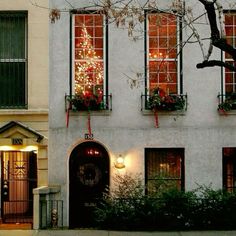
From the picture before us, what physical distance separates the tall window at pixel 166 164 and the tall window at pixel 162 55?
1803mm

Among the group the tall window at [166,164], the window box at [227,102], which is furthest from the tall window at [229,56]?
the tall window at [166,164]

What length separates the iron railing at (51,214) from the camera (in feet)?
58.0

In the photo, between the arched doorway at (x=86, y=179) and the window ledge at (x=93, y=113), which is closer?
the window ledge at (x=93, y=113)

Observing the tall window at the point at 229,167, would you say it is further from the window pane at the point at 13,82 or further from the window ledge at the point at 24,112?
the window pane at the point at 13,82

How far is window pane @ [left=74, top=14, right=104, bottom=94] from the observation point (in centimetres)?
1934

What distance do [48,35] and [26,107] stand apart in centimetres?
224

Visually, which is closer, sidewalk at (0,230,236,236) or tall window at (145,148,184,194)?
sidewalk at (0,230,236,236)

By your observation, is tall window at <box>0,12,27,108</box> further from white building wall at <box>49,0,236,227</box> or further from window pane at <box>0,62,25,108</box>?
white building wall at <box>49,0,236,227</box>

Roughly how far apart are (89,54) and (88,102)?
1537 mm

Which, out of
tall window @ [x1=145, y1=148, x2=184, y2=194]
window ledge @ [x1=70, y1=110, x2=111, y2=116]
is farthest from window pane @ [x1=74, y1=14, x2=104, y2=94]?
tall window @ [x1=145, y1=148, x2=184, y2=194]

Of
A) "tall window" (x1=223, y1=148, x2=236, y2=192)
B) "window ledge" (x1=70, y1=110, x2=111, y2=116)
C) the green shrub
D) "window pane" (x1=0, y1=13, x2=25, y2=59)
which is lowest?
the green shrub

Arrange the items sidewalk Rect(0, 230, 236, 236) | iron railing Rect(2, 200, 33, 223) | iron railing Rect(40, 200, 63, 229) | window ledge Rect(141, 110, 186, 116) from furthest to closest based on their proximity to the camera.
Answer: iron railing Rect(2, 200, 33, 223)
window ledge Rect(141, 110, 186, 116)
iron railing Rect(40, 200, 63, 229)
sidewalk Rect(0, 230, 236, 236)

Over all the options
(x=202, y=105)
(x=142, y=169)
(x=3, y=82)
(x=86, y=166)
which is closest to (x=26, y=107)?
(x=3, y=82)

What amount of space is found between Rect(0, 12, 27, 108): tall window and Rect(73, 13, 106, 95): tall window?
154 centimetres
